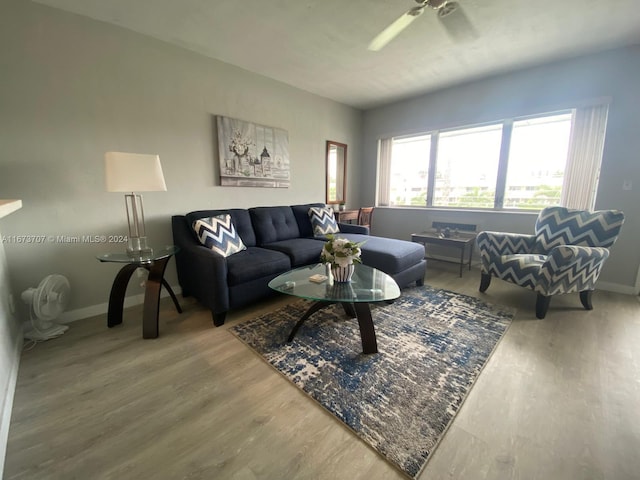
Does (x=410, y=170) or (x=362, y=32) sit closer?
(x=362, y=32)

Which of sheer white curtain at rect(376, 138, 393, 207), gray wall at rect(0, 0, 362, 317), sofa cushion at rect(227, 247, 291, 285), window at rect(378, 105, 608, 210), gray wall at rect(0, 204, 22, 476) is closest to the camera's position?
gray wall at rect(0, 204, 22, 476)

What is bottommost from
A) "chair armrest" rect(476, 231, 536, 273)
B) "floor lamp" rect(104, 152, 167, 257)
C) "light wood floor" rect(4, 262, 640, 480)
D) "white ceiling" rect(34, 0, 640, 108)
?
"light wood floor" rect(4, 262, 640, 480)

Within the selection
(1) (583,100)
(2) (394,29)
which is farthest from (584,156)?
(2) (394,29)

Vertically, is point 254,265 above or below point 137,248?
below

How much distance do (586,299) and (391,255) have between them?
1830 millimetres

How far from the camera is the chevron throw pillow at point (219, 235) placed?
7.82 ft

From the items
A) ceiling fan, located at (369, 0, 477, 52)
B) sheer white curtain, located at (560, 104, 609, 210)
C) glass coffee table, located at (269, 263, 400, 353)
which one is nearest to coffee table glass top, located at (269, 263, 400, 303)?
glass coffee table, located at (269, 263, 400, 353)

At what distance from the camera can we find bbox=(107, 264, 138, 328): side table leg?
83.5 inches

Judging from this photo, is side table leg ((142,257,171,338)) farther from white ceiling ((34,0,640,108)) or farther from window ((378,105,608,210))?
window ((378,105,608,210))

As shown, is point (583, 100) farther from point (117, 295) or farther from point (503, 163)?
point (117, 295)

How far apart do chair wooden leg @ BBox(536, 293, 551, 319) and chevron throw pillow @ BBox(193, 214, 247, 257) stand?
9.19ft

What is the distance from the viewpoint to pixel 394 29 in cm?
212

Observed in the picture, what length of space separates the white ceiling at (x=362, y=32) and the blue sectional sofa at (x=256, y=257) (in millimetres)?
1635

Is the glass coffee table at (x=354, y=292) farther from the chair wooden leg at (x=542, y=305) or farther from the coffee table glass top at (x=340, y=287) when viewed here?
the chair wooden leg at (x=542, y=305)
